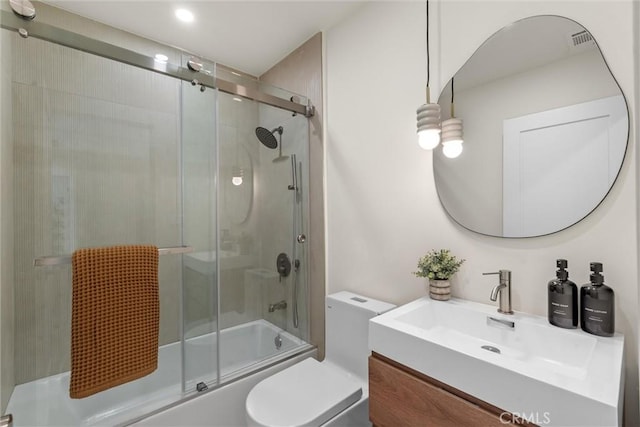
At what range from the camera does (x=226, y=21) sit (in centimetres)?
184

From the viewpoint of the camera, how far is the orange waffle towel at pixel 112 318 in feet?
3.69

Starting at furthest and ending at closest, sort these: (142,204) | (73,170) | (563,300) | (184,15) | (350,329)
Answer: (184,15) < (142,204) < (350,329) < (73,170) < (563,300)

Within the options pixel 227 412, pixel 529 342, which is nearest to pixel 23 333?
pixel 227 412

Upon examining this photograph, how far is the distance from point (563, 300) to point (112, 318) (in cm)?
171

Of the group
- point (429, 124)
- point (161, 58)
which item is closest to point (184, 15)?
point (161, 58)

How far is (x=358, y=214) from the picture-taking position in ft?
5.66

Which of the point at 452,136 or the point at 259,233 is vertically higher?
the point at 452,136

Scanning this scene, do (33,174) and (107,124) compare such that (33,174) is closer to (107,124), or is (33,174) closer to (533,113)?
(107,124)

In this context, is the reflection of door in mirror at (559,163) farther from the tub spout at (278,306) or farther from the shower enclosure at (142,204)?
the tub spout at (278,306)

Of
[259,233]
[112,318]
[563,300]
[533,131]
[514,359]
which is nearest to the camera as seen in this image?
[514,359]

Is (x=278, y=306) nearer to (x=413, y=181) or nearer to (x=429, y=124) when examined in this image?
(x=413, y=181)

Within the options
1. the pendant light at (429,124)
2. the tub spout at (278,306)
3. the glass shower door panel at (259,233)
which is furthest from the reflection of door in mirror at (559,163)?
the tub spout at (278,306)

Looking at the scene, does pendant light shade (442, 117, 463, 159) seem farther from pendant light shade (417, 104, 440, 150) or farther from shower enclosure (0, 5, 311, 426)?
shower enclosure (0, 5, 311, 426)

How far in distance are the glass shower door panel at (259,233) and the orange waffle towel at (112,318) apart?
477mm
